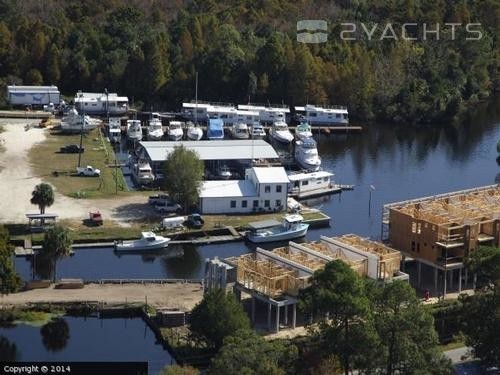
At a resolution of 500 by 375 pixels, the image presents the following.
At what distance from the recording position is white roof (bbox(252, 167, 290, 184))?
38.3 m

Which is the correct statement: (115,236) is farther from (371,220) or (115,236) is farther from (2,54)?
(2,54)

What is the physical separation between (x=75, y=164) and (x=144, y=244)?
29.9 feet

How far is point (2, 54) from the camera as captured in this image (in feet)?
184

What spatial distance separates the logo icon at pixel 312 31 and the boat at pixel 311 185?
18.5 metres

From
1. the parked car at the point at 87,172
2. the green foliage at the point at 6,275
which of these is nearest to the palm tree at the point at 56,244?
the green foliage at the point at 6,275

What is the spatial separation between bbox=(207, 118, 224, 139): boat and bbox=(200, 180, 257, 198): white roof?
387 inches

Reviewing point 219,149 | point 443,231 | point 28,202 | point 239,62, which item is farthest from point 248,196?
point 239,62

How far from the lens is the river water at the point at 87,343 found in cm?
2672

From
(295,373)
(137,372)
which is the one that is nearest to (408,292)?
(295,373)

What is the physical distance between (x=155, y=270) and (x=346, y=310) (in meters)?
9.64

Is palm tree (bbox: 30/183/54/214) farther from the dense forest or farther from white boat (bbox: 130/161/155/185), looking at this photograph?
the dense forest

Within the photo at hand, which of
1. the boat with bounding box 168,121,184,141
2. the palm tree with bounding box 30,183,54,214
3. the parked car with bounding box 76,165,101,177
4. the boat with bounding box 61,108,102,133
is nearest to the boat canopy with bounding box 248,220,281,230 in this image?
the palm tree with bounding box 30,183,54,214

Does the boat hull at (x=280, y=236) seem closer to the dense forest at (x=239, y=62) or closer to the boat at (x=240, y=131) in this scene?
the boat at (x=240, y=131)

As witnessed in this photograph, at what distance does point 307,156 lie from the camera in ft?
145
